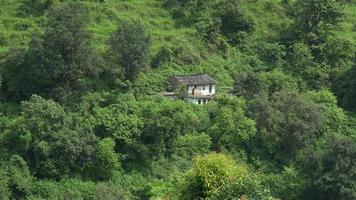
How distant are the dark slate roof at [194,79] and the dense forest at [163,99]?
1.11 meters

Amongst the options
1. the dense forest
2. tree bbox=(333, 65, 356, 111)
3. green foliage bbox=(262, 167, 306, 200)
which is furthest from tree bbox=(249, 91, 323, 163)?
tree bbox=(333, 65, 356, 111)

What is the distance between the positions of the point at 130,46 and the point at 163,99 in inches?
178

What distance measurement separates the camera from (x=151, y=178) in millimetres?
44938

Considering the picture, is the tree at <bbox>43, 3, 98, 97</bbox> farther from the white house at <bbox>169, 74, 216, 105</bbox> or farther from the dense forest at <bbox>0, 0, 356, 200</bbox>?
the white house at <bbox>169, 74, 216, 105</bbox>

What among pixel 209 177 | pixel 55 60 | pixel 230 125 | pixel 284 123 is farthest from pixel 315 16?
pixel 209 177

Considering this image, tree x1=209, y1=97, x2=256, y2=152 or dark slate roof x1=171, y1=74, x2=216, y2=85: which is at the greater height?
dark slate roof x1=171, y1=74, x2=216, y2=85

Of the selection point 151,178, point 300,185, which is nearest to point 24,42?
point 151,178

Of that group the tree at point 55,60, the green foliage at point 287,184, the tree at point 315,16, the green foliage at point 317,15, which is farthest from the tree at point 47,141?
the green foliage at point 317,15

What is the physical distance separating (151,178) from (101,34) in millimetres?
14452

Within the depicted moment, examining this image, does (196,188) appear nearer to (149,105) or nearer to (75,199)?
(75,199)

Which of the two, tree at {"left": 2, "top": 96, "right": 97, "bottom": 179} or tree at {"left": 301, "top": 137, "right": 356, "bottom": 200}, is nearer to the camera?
tree at {"left": 2, "top": 96, "right": 97, "bottom": 179}

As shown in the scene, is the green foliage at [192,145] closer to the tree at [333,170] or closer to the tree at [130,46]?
the tree at [130,46]

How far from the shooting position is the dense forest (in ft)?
139

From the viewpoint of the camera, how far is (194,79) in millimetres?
51594
